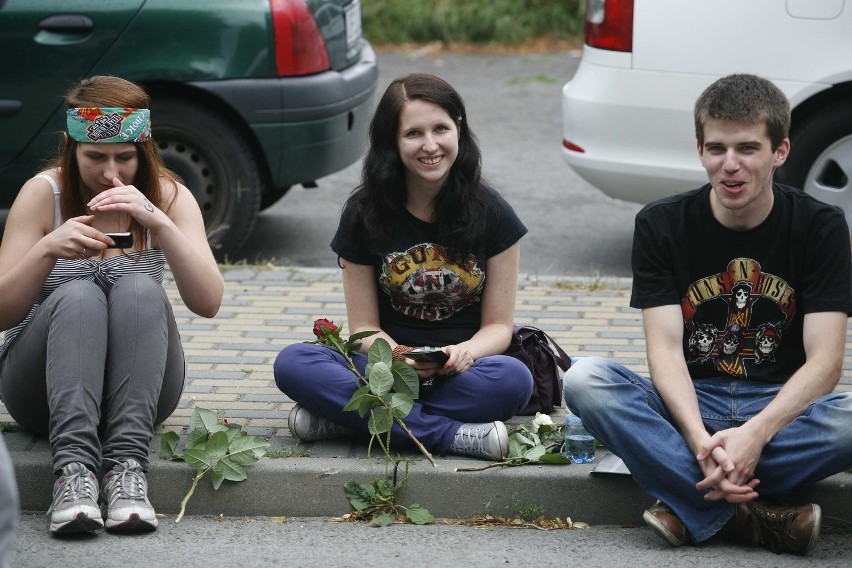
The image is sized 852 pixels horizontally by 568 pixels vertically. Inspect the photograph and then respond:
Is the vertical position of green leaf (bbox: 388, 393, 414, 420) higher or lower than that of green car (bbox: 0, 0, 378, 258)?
lower

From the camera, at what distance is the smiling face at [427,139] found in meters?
4.39

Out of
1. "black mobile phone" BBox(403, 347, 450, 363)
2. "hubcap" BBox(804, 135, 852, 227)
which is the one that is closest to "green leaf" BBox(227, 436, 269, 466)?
"black mobile phone" BBox(403, 347, 450, 363)

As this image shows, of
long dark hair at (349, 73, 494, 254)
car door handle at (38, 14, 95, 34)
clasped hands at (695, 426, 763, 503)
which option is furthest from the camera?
car door handle at (38, 14, 95, 34)

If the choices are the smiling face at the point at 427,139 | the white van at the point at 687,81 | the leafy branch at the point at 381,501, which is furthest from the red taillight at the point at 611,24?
the leafy branch at the point at 381,501

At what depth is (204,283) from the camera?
166 inches

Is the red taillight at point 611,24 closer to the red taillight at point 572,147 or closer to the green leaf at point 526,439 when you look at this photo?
the red taillight at point 572,147

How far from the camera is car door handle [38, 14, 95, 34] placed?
6473 millimetres

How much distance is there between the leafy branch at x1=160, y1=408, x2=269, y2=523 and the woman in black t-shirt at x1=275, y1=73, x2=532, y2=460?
0.68 ft

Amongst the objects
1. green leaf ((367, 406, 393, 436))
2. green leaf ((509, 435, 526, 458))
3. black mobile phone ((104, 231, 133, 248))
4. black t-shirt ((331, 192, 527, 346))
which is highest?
black mobile phone ((104, 231, 133, 248))

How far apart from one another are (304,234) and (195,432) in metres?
3.64

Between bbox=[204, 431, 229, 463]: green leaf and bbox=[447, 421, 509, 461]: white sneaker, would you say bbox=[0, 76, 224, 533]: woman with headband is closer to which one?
bbox=[204, 431, 229, 463]: green leaf

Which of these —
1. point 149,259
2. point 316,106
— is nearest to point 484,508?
point 149,259

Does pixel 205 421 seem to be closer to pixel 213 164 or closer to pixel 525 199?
pixel 213 164

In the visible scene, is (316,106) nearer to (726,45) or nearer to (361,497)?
(726,45)
